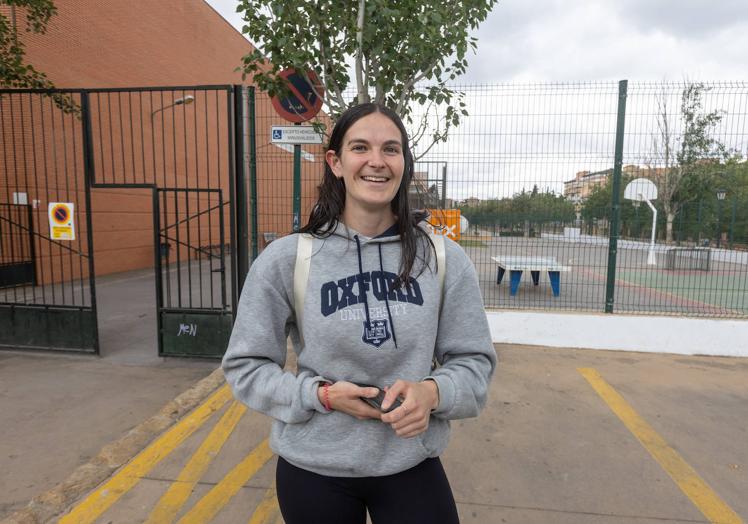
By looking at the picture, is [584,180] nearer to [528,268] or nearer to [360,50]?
[528,268]

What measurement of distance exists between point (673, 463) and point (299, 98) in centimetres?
391

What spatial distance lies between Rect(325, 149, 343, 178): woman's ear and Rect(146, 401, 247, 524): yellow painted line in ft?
6.94

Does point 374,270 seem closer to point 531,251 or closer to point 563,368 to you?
point 563,368

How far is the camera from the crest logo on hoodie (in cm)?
121

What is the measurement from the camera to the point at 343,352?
121 cm

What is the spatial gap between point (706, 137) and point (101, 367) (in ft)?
24.4

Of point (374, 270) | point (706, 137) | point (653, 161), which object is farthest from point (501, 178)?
point (374, 270)

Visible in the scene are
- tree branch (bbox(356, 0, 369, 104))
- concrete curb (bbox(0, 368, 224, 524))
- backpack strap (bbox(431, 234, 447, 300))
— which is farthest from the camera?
tree branch (bbox(356, 0, 369, 104))

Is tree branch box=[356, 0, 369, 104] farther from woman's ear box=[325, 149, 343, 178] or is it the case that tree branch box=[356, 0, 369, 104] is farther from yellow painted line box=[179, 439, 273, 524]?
yellow painted line box=[179, 439, 273, 524]

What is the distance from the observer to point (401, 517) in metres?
1.24

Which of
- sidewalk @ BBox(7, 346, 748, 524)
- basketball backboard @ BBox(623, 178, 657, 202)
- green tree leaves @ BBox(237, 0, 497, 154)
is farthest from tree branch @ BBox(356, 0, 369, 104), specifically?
basketball backboard @ BBox(623, 178, 657, 202)

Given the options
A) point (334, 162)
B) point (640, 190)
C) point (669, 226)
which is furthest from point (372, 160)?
point (640, 190)

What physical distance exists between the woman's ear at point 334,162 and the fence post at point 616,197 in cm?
482

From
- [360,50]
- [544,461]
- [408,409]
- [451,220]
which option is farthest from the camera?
[451,220]
